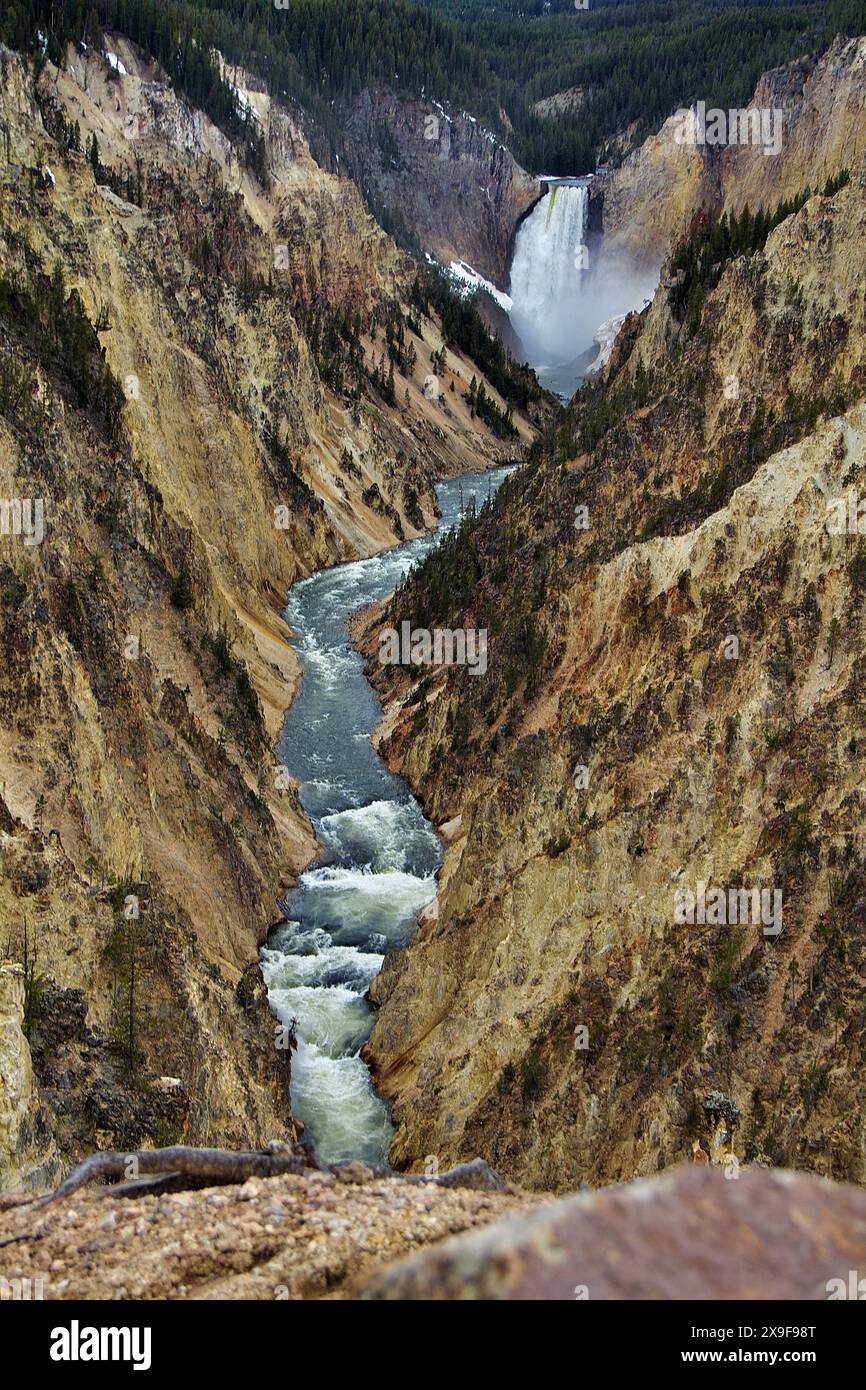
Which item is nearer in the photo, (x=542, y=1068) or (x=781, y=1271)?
(x=781, y=1271)

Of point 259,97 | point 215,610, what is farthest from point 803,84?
point 215,610

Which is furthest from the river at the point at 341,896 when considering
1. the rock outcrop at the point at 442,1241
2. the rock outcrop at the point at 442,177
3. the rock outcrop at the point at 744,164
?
the rock outcrop at the point at 442,177

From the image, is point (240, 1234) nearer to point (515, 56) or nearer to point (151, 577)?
point (151, 577)

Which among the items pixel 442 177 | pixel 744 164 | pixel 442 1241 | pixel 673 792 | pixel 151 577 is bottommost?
pixel 442 1241

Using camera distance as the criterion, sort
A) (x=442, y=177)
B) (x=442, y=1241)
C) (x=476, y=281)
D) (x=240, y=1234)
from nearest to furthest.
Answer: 1. (x=442, y=1241)
2. (x=240, y=1234)
3. (x=476, y=281)
4. (x=442, y=177)

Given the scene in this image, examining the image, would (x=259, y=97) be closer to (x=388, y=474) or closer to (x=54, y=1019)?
(x=388, y=474)

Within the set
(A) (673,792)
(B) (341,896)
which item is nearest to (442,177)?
(B) (341,896)

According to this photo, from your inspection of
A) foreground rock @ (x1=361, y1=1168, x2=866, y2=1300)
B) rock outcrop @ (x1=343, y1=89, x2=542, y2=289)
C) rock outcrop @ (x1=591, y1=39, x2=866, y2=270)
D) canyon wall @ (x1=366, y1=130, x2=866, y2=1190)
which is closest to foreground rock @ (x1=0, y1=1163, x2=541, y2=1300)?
foreground rock @ (x1=361, y1=1168, x2=866, y2=1300)
